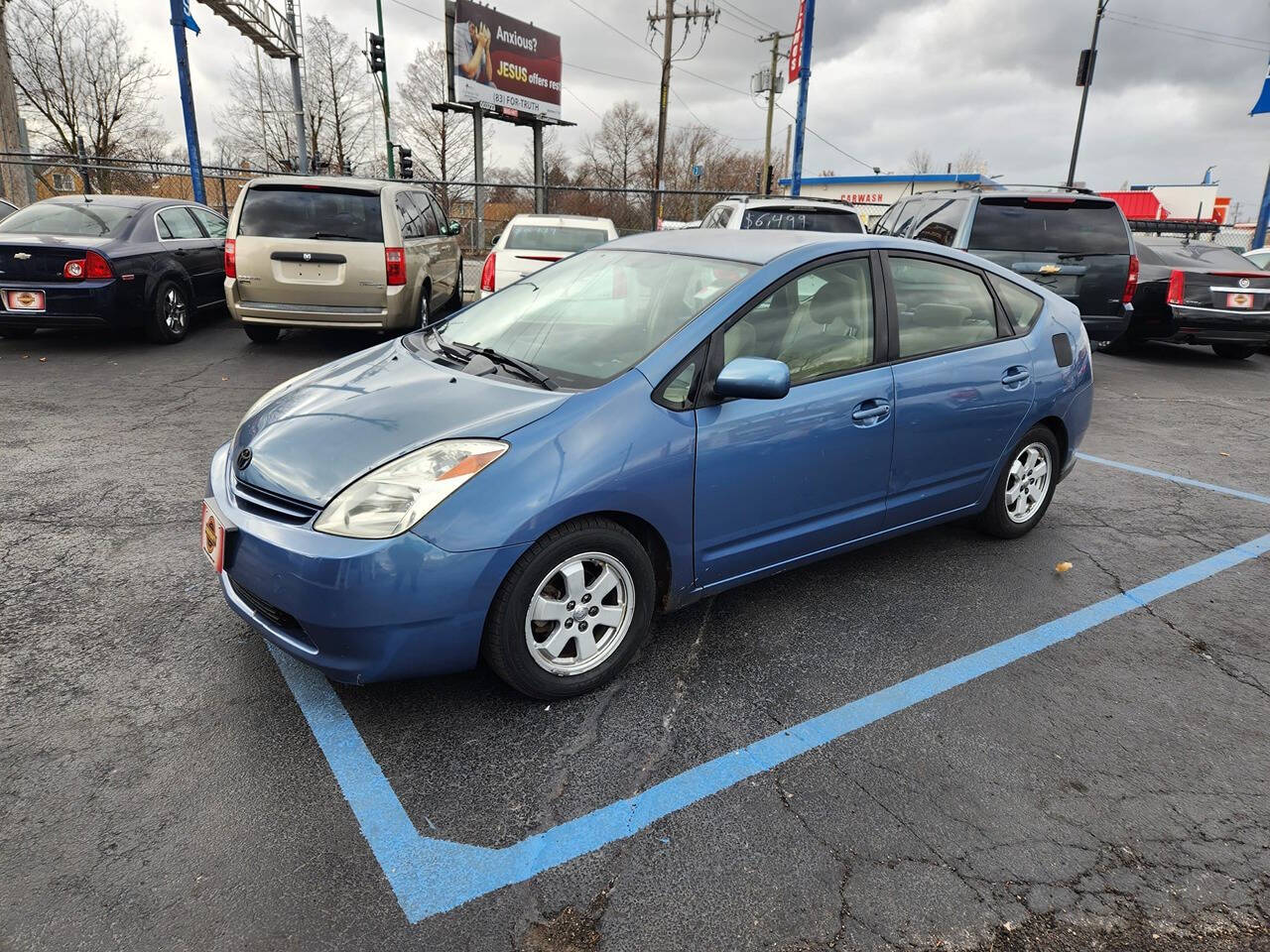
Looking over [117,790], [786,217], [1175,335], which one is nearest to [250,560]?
[117,790]

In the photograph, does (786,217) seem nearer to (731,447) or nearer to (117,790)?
(731,447)

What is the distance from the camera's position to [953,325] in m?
3.95

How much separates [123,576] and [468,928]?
2.62 m

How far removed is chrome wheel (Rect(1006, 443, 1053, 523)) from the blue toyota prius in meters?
0.14

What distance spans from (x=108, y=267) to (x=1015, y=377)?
27.3 feet

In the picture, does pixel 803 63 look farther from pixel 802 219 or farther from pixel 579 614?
pixel 579 614

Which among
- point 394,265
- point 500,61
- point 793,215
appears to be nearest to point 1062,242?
point 793,215

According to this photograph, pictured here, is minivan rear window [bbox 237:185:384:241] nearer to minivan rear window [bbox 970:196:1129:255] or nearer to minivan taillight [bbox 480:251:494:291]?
minivan taillight [bbox 480:251:494:291]

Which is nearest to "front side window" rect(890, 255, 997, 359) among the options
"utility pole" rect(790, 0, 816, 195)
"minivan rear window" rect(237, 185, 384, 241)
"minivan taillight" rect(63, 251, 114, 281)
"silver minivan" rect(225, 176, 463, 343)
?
"silver minivan" rect(225, 176, 463, 343)

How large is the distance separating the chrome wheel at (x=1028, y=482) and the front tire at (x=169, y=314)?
8.56 meters

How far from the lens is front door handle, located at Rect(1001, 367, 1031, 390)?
403 centimetres

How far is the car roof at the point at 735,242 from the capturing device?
139 inches

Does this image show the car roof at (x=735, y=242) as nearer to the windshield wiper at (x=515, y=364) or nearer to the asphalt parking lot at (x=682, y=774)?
the windshield wiper at (x=515, y=364)

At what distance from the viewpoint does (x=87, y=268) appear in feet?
26.6
